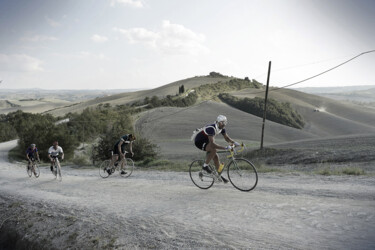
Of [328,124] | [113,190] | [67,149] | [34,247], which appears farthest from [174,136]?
[328,124]

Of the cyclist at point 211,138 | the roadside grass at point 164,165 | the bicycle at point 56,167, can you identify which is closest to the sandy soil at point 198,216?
the cyclist at point 211,138

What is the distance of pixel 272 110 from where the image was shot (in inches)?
3364

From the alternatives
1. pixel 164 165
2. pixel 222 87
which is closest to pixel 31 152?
pixel 164 165

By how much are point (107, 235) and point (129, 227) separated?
0.49 meters

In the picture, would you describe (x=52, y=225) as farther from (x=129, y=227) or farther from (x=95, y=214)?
(x=129, y=227)

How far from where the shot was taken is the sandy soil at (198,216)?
5949 mm

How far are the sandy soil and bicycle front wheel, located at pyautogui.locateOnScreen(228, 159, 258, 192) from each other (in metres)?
0.29

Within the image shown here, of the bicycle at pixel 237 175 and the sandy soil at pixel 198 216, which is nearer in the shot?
the sandy soil at pixel 198 216

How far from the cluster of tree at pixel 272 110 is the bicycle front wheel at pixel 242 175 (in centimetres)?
7301

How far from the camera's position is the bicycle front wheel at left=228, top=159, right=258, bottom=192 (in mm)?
9312

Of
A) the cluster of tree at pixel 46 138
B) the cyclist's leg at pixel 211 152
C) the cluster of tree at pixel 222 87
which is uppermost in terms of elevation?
the cluster of tree at pixel 222 87

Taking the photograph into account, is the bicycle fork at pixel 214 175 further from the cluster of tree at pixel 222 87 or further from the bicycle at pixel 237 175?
the cluster of tree at pixel 222 87

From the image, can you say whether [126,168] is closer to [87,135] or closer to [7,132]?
[87,135]

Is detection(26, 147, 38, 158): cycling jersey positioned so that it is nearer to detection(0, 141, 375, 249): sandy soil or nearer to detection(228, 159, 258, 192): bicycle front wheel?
detection(0, 141, 375, 249): sandy soil
